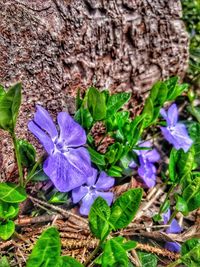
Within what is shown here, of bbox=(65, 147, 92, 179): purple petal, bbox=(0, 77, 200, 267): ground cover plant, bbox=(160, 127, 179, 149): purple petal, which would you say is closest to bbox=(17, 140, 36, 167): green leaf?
bbox=(0, 77, 200, 267): ground cover plant

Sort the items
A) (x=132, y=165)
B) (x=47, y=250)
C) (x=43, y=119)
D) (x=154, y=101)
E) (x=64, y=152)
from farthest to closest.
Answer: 1. (x=132, y=165)
2. (x=154, y=101)
3. (x=64, y=152)
4. (x=43, y=119)
5. (x=47, y=250)

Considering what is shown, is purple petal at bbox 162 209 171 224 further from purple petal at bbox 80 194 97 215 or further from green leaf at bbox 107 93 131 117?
green leaf at bbox 107 93 131 117

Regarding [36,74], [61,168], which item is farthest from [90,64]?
[61,168]

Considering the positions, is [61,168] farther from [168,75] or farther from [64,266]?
[168,75]

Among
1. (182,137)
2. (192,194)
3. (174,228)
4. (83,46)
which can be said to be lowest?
(174,228)

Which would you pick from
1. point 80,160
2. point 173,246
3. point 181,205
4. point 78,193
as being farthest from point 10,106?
point 173,246

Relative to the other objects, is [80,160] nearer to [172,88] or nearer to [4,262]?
[4,262]

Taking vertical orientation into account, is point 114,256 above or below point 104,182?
above
